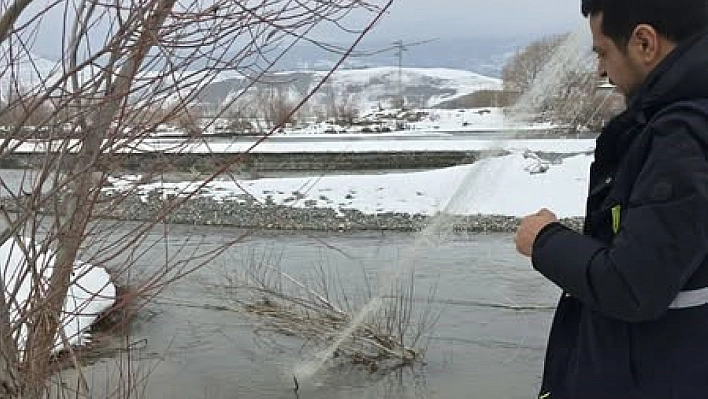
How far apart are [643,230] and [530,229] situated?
0.28 meters

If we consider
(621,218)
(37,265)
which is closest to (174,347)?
(37,265)

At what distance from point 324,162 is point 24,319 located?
21577 mm

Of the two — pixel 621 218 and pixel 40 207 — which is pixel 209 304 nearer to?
pixel 40 207

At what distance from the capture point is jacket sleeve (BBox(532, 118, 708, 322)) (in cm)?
137

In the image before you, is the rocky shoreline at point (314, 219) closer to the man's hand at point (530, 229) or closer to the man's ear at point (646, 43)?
the man's hand at point (530, 229)

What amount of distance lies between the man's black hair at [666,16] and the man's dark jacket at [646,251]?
0.10ft

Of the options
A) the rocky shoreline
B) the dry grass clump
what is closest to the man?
the dry grass clump

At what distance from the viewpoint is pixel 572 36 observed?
337cm

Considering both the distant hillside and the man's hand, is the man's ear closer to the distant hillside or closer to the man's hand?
the man's hand

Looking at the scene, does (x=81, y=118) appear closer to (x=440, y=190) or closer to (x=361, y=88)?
(x=440, y=190)

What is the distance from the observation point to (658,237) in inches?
54.1

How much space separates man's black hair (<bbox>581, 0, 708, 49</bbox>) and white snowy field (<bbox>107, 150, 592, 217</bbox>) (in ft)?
45.6

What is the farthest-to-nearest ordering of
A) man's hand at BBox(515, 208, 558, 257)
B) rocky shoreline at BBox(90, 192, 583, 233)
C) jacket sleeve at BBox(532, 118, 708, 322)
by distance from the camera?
rocky shoreline at BBox(90, 192, 583, 233)
man's hand at BBox(515, 208, 558, 257)
jacket sleeve at BBox(532, 118, 708, 322)

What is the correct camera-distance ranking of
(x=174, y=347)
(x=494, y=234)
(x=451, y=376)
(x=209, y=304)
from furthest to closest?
(x=494, y=234)
(x=209, y=304)
(x=174, y=347)
(x=451, y=376)
